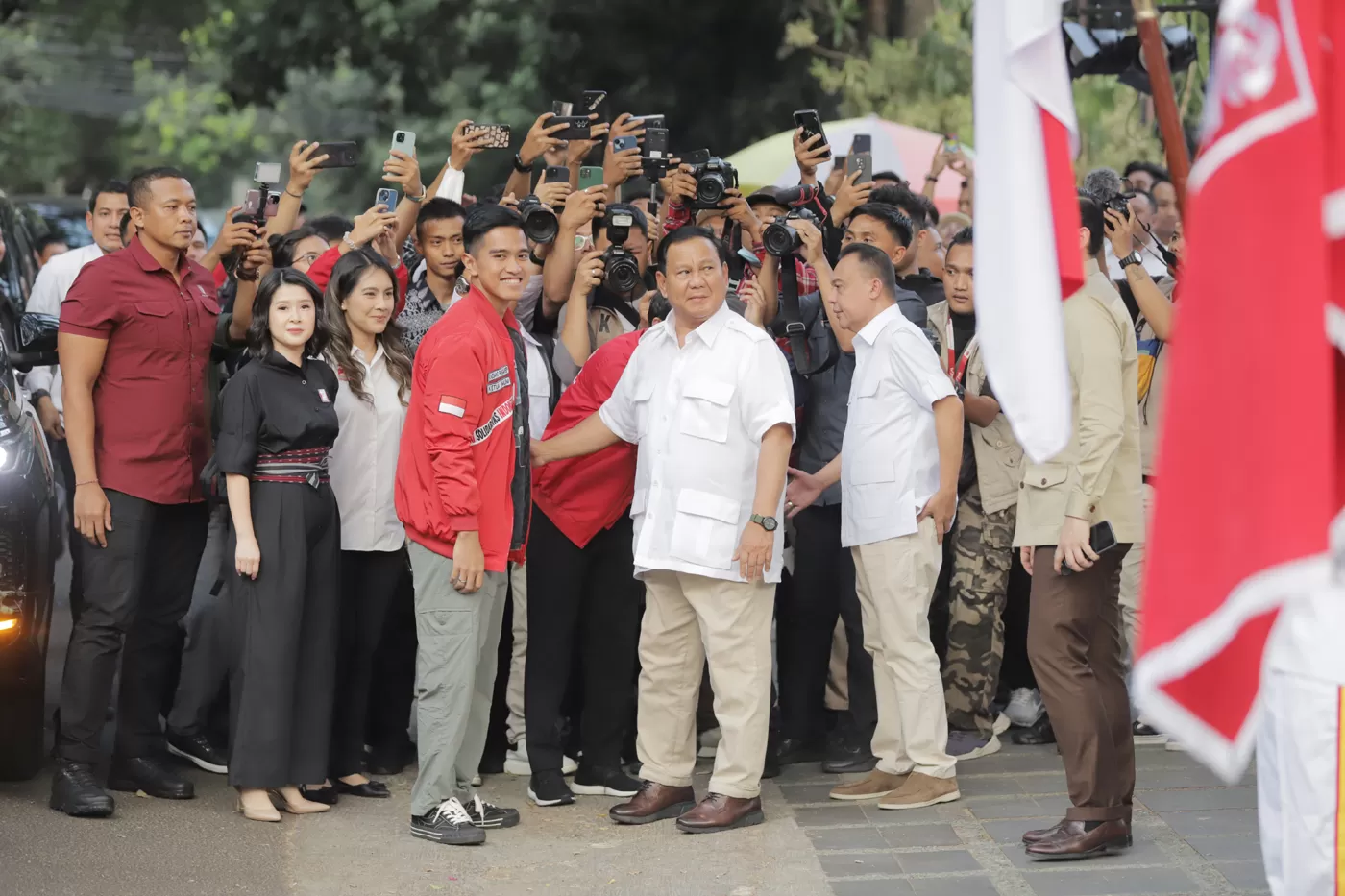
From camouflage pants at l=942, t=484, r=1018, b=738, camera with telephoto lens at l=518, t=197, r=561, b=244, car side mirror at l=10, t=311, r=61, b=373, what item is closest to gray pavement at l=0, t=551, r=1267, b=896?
camouflage pants at l=942, t=484, r=1018, b=738

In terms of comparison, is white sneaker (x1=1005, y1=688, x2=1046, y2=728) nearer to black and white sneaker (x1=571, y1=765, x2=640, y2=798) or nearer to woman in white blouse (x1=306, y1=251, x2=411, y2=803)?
black and white sneaker (x1=571, y1=765, x2=640, y2=798)

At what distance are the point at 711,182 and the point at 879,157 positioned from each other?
5.61 meters

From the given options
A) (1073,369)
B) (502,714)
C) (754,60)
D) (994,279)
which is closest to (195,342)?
(502,714)

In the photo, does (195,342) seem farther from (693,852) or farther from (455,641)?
(693,852)

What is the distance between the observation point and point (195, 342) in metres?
6.53

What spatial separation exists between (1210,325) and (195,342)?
4.76 metres

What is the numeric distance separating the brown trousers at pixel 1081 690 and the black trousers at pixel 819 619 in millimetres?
1532

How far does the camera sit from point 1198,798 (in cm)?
636

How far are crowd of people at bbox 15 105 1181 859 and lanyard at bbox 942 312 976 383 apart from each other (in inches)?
1.2

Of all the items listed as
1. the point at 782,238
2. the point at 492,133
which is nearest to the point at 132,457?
the point at 492,133

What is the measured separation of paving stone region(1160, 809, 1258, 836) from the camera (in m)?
5.92

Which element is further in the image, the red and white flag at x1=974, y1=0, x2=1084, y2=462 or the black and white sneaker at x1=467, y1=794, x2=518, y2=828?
the black and white sneaker at x1=467, y1=794, x2=518, y2=828

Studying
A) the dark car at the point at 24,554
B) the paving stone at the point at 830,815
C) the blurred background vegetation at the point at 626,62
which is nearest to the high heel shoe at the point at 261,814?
the dark car at the point at 24,554

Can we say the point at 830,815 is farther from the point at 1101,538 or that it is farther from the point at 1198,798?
the point at 1101,538
